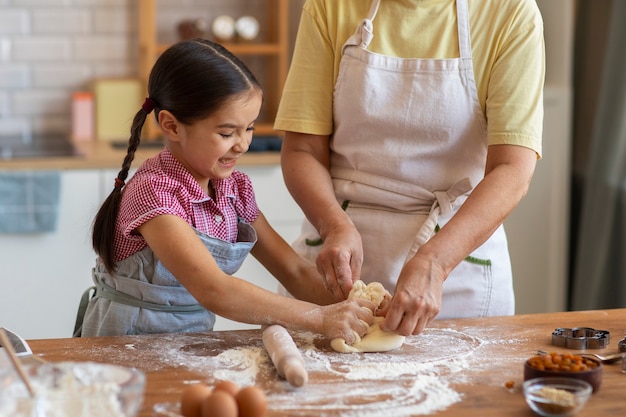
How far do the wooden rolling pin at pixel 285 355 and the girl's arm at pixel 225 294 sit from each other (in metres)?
0.04

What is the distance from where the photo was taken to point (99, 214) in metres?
1.65

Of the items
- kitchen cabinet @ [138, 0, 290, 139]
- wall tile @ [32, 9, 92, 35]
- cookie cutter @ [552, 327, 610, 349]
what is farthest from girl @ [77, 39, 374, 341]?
wall tile @ [32, 9, 92, 35]

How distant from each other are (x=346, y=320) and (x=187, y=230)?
0.31 m

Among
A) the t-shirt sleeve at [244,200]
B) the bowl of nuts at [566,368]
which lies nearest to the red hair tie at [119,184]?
the t-shirt sleeve at [244,200]

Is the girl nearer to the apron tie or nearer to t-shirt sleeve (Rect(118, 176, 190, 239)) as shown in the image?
t-shirt sleeve (Rect(118, 176, 190, 239))

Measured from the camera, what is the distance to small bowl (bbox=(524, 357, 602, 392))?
1258 mm

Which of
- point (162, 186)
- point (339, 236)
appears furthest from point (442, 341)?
point (162, 186)

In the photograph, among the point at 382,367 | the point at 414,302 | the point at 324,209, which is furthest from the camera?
the point at 324,209

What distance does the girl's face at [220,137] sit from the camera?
1589 mm

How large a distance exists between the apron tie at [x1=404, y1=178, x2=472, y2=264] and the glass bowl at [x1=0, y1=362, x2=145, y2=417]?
831mm

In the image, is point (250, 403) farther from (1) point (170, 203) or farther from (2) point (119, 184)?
(2) point (119, 184)

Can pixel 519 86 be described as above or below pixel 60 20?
above

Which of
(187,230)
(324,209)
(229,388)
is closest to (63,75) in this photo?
(324,209)

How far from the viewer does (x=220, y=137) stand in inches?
62.6
